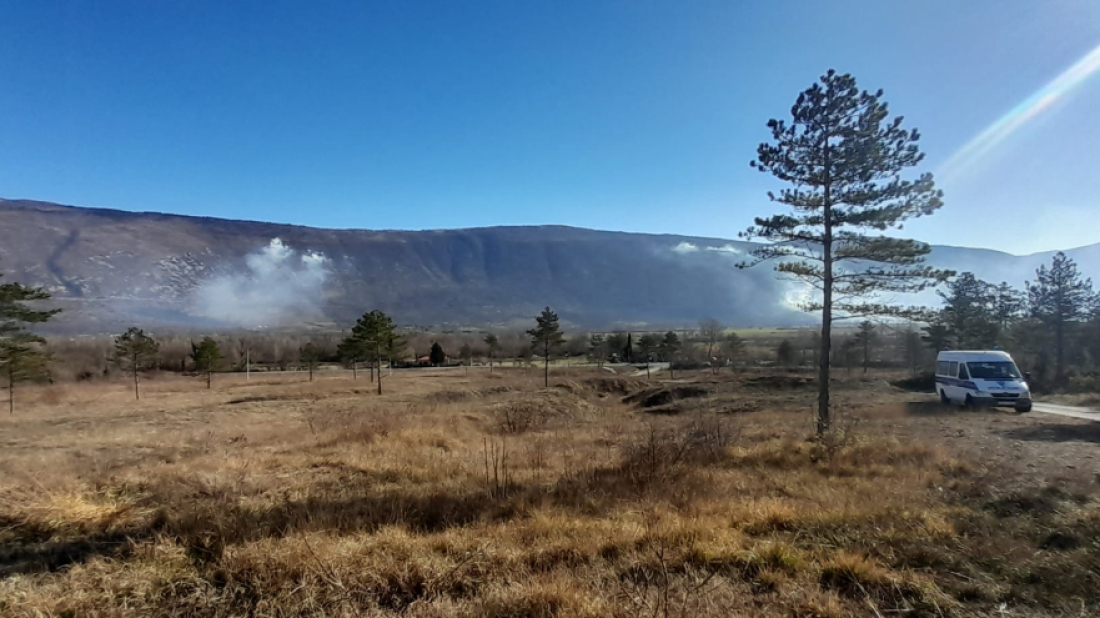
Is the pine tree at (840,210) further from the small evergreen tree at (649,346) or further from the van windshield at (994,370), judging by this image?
the small evergreen tree at (649,346)

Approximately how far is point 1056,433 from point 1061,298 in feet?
119

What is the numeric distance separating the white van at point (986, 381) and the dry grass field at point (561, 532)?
33.3ft

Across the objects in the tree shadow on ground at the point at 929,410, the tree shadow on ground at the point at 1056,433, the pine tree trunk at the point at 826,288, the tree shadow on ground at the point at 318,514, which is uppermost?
the pine tree trunk at the point at 826,288

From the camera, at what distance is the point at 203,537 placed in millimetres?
5137

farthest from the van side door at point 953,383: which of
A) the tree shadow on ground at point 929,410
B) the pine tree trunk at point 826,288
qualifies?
the pine tree trunk at point 826,288

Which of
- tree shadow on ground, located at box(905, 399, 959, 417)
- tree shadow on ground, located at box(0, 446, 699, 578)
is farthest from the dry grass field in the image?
tree shadow on ground, located at box(905, 399, 959, 417)

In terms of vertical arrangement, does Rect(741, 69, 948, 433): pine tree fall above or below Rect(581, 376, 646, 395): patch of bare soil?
above

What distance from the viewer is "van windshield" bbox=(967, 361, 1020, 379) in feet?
70.1

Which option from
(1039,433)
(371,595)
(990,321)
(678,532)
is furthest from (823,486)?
(990,321)

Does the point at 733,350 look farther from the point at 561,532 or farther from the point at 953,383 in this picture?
the point at 561,532

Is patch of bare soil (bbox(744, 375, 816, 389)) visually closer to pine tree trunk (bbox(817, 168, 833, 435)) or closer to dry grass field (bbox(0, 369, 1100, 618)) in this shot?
pine tree trunk (bbox(817, 168, 833, 435))

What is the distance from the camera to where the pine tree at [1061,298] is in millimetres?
41156

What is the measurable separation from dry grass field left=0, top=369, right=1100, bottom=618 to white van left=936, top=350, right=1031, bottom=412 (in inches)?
400

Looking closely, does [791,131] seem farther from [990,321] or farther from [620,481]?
[990,321]
